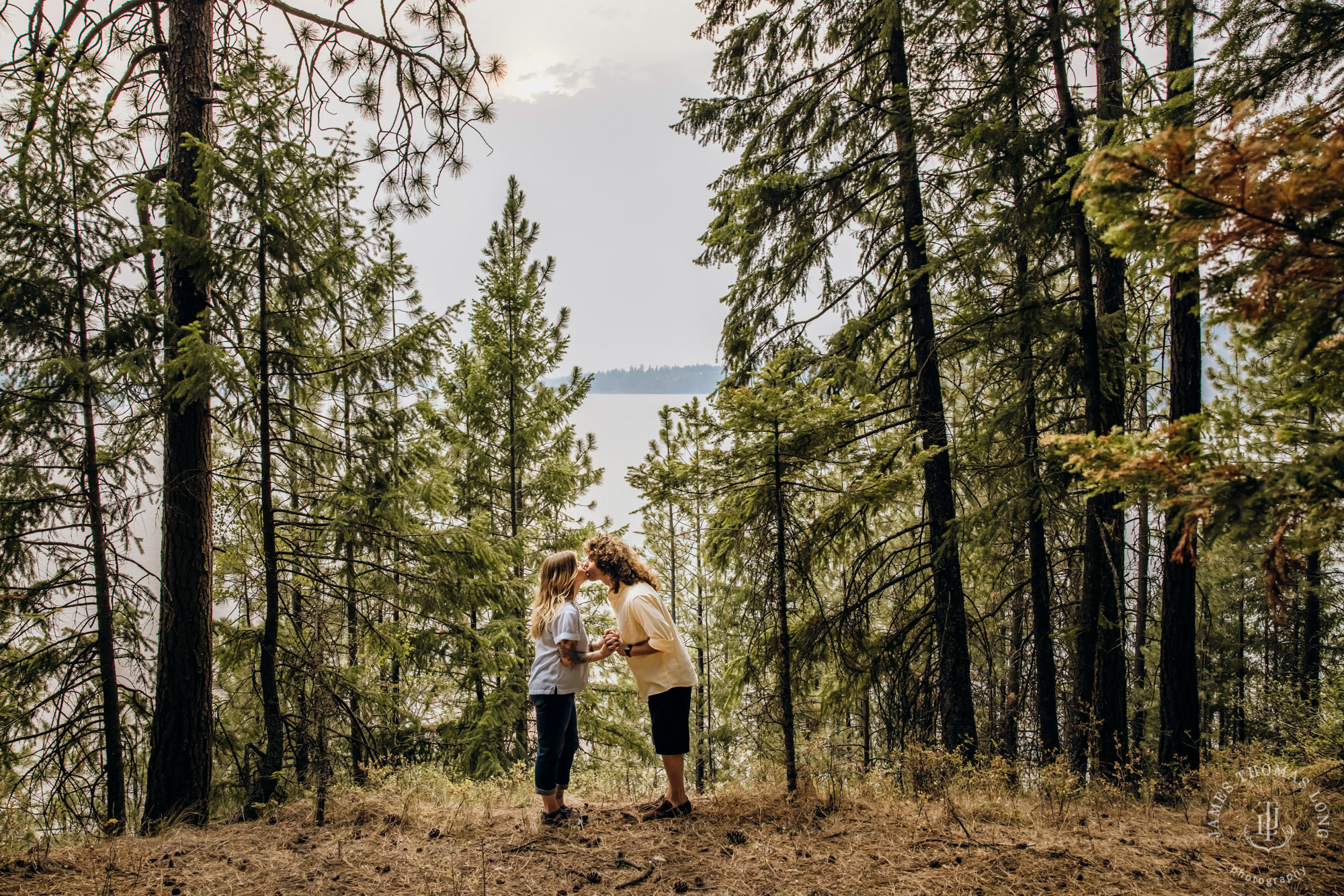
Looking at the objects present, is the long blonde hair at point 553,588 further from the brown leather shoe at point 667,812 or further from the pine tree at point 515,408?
the pine tree at point 515,408

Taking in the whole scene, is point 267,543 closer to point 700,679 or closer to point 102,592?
point 102,592

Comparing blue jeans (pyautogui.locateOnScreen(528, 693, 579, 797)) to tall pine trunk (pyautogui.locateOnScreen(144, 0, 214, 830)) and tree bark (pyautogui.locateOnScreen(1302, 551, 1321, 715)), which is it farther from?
tree bark (pyautogui.locateOnScreen(1302, 551, 1321, 715))

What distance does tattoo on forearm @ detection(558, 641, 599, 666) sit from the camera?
451 centimetres

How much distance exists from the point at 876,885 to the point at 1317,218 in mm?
3702

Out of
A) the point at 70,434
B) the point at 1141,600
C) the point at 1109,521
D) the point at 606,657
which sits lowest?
the point at 1141,600

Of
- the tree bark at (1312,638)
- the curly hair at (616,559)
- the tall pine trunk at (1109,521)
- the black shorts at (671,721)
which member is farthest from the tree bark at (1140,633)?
the curly hair at (616,559)

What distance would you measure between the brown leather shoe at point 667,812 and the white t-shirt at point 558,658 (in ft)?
3.54

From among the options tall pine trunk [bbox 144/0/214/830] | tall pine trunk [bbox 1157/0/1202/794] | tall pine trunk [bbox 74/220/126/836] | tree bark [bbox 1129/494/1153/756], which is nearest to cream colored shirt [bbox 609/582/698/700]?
tall pine trunk [bbox 144/0/214/830]

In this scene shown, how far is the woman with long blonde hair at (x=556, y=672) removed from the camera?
14.8 ft

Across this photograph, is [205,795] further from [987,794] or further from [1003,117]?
[1003,117]

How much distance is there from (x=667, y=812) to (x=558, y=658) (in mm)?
1411

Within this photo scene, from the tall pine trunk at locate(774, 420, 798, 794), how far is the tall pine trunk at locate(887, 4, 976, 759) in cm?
238

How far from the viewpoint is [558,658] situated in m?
4.58

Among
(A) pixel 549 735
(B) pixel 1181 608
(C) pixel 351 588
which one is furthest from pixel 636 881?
(B) pixel 1181 608
